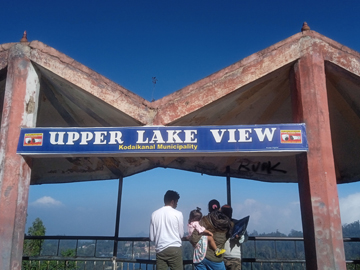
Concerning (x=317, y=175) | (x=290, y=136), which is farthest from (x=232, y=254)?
(x=290, y=136)

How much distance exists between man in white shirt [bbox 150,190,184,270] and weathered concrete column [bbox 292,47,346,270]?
2.03 metres

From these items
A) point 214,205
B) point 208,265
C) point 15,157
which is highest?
point 15,157

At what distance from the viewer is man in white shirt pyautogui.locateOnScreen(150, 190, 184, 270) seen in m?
4.99

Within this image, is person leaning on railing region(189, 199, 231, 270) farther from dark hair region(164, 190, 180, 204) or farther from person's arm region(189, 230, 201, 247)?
dark hair region(164, 190, 180, 204)

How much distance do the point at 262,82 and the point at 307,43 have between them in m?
1.05

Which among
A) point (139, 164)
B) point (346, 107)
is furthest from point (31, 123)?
point (346, 107)

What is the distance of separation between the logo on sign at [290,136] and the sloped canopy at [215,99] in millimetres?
294

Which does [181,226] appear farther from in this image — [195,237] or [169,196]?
[169,196]

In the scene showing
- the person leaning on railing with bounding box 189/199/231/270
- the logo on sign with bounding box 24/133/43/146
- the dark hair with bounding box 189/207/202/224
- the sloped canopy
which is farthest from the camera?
the sloped canopy

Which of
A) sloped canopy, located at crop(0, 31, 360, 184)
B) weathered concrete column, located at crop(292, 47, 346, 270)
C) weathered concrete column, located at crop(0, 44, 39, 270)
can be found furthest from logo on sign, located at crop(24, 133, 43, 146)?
weathered concrete column, located at crop(292, 47, 346, 270)

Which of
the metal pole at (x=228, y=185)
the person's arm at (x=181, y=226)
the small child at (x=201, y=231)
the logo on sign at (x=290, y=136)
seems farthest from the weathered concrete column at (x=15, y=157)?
the logo on sign at (x=290, y=136)

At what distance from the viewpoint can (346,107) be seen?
302 inches

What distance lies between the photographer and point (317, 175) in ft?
17.5

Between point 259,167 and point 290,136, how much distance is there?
12.2 feet
